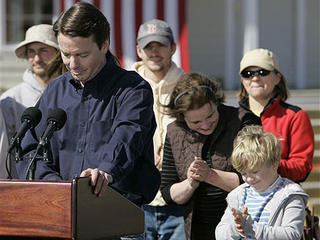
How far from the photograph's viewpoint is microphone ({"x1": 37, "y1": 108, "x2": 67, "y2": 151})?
11.0 feet

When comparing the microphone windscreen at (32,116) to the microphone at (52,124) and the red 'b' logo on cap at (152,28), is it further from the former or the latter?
the red 'b' logo on cap at (152,28)

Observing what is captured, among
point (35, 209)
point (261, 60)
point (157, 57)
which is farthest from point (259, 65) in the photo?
point (35, 209)

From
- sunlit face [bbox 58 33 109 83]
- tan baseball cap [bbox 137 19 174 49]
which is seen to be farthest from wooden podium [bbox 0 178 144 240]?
tan baseball cap [bbox 137 19 174 49]

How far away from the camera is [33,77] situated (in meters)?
5.68

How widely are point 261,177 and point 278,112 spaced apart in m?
1.19

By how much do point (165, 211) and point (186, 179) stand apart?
0.39m

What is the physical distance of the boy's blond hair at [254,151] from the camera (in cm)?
404

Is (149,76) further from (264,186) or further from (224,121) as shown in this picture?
(264,186)

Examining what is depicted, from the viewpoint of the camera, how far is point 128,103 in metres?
3.54

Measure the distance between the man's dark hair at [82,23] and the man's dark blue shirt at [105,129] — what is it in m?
0.21

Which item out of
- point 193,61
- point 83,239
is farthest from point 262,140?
point 193,61

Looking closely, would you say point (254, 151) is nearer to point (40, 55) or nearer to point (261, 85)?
point (261, 85)

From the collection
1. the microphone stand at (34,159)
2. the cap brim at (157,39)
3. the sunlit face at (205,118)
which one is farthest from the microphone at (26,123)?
the cap brim at (157,39)

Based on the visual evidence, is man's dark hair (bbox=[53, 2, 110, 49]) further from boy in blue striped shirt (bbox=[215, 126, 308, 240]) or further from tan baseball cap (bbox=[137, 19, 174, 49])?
tan baseball cap (bbox=[137, 19, 174, 49])
